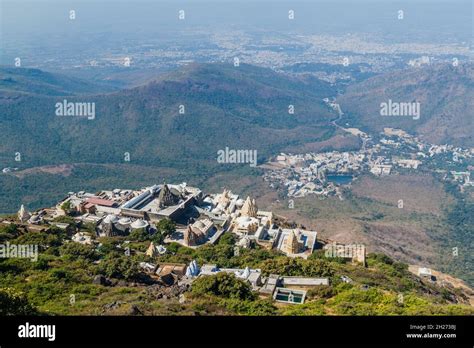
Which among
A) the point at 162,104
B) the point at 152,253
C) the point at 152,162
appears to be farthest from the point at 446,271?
the point at 162,104

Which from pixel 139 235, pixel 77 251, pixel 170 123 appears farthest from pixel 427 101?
pixel 77 251

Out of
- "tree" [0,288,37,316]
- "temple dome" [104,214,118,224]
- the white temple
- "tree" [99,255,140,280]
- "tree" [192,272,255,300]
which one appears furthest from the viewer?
"temple dome" [104,214,118,224]

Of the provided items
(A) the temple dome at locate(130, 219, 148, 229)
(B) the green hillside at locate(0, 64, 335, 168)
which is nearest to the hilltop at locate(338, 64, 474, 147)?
(B) the green hillside at locate(0, 64, 335, 168)

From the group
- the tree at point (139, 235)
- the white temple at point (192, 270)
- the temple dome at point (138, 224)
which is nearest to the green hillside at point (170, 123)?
the temple dome at point (138, 224)

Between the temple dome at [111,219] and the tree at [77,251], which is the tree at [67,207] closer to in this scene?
the temple dome at [111,219]

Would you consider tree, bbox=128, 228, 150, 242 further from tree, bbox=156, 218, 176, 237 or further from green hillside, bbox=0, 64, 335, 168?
green hillside, bbox=0, 64, 335, 168

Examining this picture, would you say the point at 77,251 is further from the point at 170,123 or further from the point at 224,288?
the point at 170,123

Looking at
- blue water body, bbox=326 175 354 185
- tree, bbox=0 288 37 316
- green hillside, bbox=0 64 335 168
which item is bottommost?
blue water body, bbox=326 175 354 185
